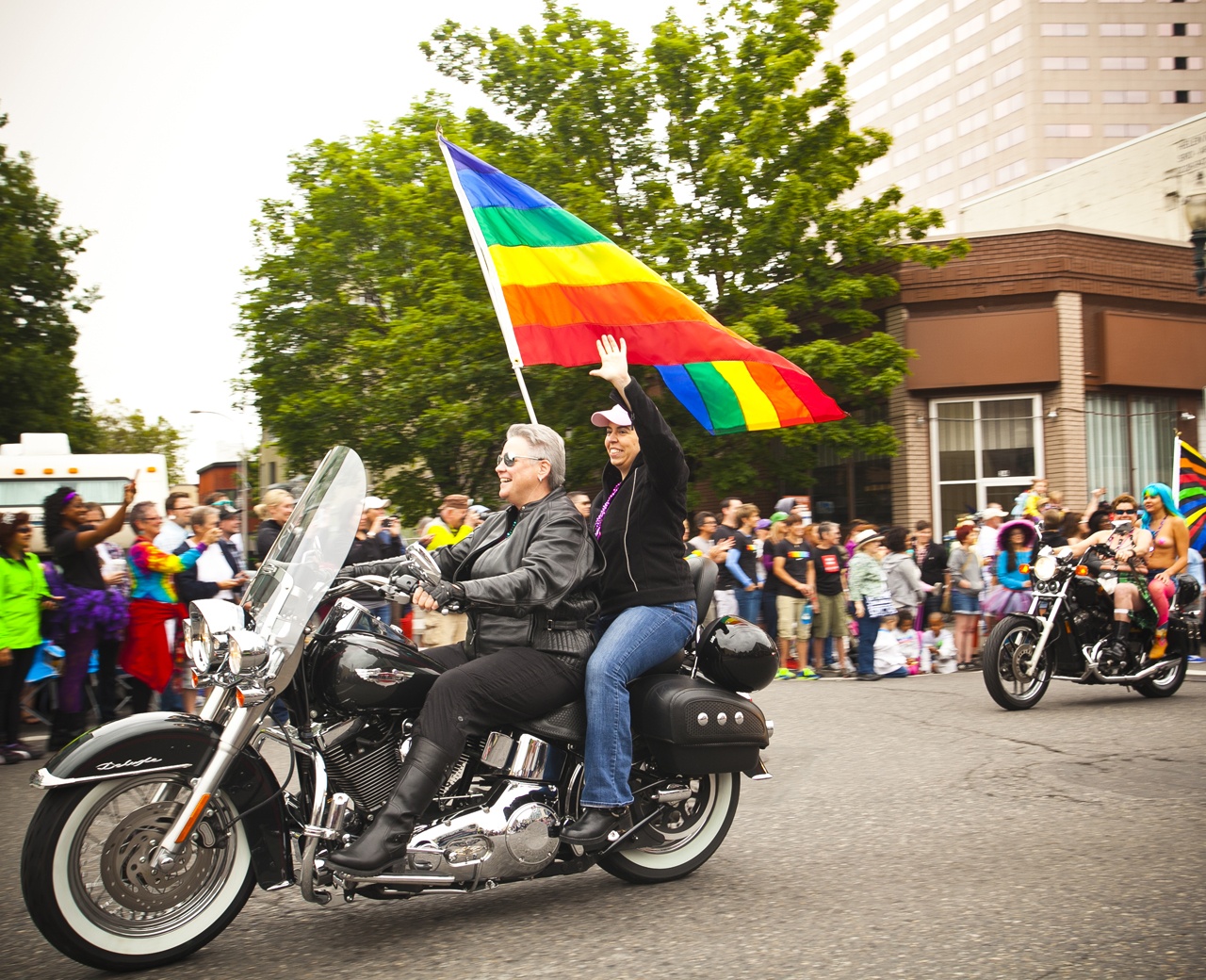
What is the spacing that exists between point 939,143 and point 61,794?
8459 cm

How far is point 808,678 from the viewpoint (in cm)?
1257

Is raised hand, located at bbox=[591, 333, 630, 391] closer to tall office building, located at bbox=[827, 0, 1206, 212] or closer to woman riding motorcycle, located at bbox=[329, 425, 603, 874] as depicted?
woman riding motorcycle, located at bbox=[329, 425, 603, 874]

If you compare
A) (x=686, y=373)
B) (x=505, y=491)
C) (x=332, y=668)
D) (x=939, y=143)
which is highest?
(x=939, y=143)

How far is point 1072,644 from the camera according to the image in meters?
9.49

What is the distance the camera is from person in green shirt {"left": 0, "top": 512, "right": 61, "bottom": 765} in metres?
8.04

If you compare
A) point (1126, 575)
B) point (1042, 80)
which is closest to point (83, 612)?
point (1126, 575)

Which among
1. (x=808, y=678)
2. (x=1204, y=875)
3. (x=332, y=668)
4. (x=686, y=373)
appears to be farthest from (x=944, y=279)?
(x=332, y=668)

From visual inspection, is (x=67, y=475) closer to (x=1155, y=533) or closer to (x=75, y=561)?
(x=75, y=561)

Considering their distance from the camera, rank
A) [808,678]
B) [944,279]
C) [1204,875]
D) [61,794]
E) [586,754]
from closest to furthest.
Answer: [61,794]
[586,754]
[1204,875]
[808,678]
[944,279]

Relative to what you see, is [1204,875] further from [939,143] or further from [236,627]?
[939,143]

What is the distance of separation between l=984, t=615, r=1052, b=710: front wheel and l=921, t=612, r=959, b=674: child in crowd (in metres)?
3.83

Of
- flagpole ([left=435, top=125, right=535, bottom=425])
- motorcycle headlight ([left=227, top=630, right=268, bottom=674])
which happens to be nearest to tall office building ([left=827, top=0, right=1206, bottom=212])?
flagpole ([left=435, top=125, right=535, bottom=425])

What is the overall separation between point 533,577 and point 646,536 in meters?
0.74

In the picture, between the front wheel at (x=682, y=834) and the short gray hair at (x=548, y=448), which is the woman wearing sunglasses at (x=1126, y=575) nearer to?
the front wheel at (x=682, y=834)
